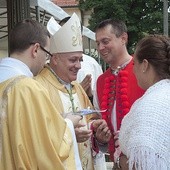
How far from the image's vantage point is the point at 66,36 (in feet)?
13.8

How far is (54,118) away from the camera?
2811mm

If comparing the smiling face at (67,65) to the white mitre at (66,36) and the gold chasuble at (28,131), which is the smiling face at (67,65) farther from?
the gold chasuble at (28,131)

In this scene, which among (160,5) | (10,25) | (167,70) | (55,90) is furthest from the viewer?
(160,5)

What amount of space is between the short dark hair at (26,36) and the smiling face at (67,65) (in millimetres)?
832

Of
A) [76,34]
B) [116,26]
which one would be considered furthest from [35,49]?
[116,26]

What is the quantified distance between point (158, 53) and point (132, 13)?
26906mm

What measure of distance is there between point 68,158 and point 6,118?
1.46 feet

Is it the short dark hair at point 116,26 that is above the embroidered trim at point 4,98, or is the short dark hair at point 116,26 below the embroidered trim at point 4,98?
above

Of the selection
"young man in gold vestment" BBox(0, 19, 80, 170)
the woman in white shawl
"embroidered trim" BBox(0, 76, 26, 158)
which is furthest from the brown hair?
"embroidered trim" BBox(0, 76, 26, 158)

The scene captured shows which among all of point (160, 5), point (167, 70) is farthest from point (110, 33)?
point (160, 5)

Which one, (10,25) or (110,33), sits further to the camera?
(10,25)

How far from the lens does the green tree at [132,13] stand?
2766cm

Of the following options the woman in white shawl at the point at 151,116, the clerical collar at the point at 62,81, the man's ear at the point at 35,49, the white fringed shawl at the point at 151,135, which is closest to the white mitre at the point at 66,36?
the clerical collar at the point at 62,81

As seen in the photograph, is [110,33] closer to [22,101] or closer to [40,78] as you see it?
[40,78]
